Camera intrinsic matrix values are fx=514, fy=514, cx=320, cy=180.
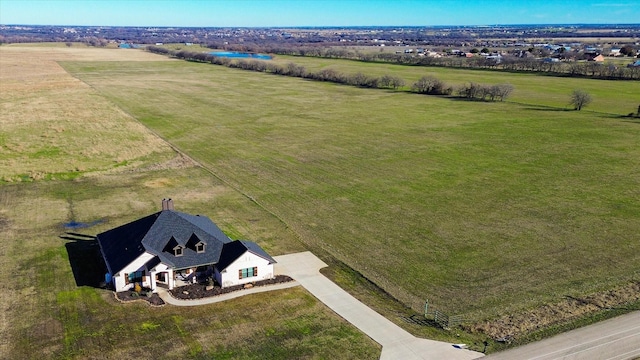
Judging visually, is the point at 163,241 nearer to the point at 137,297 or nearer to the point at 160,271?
the point at 160,271

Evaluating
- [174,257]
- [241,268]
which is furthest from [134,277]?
[241,268]

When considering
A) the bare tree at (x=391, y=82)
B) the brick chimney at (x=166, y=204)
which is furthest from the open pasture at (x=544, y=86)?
the brick chimney at (x=166, y=204)

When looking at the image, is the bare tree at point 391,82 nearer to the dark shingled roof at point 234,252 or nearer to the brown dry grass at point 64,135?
the brown dry grass at point 64,135

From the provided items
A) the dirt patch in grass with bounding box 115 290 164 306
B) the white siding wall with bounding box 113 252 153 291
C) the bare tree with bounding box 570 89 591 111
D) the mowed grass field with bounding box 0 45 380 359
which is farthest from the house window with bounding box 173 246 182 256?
the bare tree with bounding box 570 89 591 111

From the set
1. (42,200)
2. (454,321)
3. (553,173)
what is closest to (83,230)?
(42,200)

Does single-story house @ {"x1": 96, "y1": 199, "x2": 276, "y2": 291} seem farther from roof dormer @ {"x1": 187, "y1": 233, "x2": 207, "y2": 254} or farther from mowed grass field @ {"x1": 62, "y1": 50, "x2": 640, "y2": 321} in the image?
mowed grass field @ {"x1": 62, "y1": 50, "x2": 640, "y2": 321}

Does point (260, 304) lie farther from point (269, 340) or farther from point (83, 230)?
point (83, 230)

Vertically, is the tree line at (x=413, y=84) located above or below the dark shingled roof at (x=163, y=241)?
above
